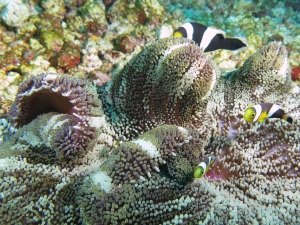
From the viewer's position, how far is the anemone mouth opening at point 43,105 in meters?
1.54

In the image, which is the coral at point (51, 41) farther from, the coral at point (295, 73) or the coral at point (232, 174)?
the coral at point (295, 73)

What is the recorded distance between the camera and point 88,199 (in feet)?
4.14

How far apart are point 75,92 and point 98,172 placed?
473mm

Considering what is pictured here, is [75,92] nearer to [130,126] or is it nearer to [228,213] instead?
[130,126]

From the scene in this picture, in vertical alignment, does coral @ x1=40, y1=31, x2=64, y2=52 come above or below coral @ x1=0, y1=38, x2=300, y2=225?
above

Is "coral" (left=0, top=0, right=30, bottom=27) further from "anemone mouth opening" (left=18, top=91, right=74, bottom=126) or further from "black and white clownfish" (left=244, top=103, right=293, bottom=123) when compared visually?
"black and white clownfish" (left=244, top=103, right=293, bottom=123)

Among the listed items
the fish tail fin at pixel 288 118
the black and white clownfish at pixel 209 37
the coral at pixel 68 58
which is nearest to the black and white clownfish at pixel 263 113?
the fish tail fin at pixel 288 118

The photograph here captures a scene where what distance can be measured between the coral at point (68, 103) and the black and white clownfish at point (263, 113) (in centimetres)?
88

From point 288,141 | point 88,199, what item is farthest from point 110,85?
point 288,141

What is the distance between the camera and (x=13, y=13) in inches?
110

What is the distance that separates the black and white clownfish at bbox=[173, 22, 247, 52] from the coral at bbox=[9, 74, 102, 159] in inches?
42.5

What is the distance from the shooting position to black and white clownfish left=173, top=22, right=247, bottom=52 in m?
2.26

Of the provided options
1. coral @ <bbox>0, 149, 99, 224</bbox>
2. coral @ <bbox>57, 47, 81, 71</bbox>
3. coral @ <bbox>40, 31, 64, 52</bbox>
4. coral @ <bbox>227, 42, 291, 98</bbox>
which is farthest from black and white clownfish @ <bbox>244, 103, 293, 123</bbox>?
coral @ <bbox>40, 31, 64, 52</bbox>

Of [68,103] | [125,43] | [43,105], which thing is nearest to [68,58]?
[125,43]
